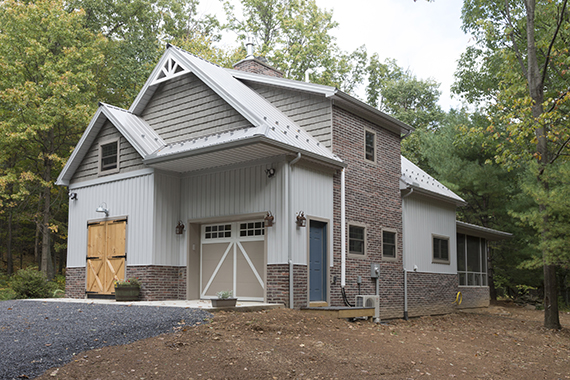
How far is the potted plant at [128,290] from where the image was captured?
525 inches

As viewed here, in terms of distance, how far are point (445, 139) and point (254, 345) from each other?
20.5 meters

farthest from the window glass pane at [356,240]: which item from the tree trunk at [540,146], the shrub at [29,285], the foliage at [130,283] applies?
the shrub at [29,285]

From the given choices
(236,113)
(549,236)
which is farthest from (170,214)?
(549,236)

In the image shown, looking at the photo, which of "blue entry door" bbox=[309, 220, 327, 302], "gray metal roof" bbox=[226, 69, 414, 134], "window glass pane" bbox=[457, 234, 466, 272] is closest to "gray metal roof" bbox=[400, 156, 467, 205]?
"gray metal roof" bbox=[226, 69, 414, 134]

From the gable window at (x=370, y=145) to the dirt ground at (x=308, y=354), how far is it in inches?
214

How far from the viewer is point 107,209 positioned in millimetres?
14984

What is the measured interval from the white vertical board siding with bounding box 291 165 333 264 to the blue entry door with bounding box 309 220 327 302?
16cm

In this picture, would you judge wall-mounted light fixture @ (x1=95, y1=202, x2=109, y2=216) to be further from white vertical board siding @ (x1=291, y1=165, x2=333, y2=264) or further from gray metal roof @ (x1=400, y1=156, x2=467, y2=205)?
gray metal roof @ (x1=400, y1=156, x2=467, y2=205)

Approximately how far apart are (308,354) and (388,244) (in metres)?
8.37

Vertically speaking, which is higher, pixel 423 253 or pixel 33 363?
pixel 423 253

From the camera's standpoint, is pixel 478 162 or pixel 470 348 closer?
pixel 470 348

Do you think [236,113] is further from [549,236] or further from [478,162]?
[478,162]

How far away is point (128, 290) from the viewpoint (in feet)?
43.8

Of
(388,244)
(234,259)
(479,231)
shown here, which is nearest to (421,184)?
(388,244)
